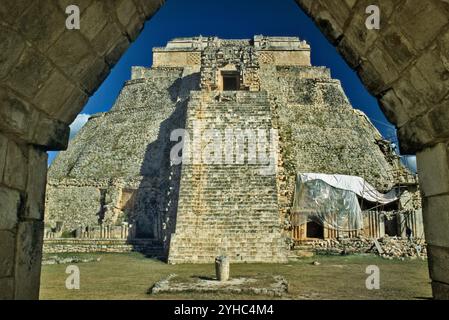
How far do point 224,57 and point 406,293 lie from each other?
1818 cm

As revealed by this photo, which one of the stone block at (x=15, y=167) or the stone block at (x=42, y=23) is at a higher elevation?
the stone block at (x=42, y=23)

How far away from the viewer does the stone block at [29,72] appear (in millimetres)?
2383

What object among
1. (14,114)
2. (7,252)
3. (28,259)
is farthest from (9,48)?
(28,259)

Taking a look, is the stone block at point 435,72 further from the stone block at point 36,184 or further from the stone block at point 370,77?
the stone block at point 36,184

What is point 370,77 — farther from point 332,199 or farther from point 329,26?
point 332,199

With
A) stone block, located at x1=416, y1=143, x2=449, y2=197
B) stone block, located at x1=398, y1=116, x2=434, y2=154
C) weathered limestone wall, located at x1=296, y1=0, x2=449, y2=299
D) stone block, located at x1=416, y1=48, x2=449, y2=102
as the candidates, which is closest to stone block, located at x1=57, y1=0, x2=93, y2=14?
weathered limestone wall, located at x1=296, y1=0, x2=449, y2=299

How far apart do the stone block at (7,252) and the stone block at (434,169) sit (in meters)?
2.90

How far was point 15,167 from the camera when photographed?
2.66 metres

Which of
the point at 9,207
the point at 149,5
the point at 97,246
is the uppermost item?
the point at 149,5

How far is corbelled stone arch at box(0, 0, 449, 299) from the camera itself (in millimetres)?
2303

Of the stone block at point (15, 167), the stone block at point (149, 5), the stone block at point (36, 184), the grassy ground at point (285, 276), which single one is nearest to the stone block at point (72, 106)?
the stone block at point (36, 184)

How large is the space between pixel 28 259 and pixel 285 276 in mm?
7621

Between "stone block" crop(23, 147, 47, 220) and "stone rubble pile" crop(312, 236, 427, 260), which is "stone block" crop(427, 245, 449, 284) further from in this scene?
"stone rubble pile" crop(312, 236, 427, 260)

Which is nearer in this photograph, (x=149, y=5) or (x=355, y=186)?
(x=149, y=5)
